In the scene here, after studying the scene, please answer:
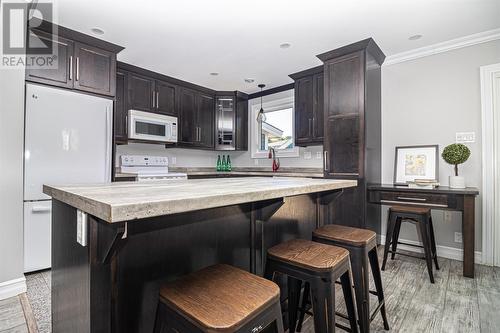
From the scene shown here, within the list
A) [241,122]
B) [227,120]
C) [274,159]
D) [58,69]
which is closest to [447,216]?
[274,159]

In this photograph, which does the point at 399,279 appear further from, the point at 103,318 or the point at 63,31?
the point at 63,31

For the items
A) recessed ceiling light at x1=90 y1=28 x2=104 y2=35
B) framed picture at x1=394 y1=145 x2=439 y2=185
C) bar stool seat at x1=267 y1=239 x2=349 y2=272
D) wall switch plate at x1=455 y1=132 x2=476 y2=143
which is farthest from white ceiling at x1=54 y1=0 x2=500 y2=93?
bar stool seat at x1=267 y1=239 x2=349 y2=272

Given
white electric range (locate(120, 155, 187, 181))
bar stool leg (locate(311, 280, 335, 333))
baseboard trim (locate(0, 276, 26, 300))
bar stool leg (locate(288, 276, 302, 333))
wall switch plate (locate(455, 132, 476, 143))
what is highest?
wall switch plate (locate(455, 132, 476, 143))

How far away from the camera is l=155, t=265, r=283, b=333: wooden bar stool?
0.74 m

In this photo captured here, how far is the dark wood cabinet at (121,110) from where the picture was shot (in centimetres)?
345

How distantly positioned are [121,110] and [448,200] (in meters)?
3.97

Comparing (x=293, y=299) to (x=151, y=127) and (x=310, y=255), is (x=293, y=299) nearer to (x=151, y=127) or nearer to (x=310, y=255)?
(x=310, y=255)

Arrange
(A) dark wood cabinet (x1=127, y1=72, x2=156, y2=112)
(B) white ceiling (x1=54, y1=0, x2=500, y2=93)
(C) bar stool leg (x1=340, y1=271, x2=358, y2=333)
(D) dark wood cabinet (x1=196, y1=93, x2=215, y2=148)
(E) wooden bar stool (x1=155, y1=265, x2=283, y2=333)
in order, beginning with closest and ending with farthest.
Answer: (E) wooden bar stool (x1=155, y1=265, x2=283, y2=333), (C) bar stool leg (x1=340, y1=271, x2=358, y2=333), (B) white ceiling (x1=54, y1=0, x2=500, y2=93), (A) dark wood cabinet (x1=127, y1=72, x2=156, y2=112), (D) dark wood cabinet (x1=196, y1=93, x2=215, y2=148)

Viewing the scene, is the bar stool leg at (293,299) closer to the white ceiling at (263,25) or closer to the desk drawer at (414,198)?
the desk drawer at (414,198)

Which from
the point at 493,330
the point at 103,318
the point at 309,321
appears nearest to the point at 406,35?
the point at 493,330

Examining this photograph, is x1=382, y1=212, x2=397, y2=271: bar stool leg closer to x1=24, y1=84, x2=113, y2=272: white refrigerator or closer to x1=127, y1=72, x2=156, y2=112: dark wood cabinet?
x1=24, y1=84, x2=113, y2=272: white refrigerator

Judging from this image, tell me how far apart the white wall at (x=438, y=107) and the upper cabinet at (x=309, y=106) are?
0.82 meters

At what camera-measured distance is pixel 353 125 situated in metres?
2.98

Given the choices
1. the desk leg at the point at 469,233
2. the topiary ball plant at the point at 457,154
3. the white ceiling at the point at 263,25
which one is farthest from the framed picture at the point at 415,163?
the white ceiling at the point at 263,25
